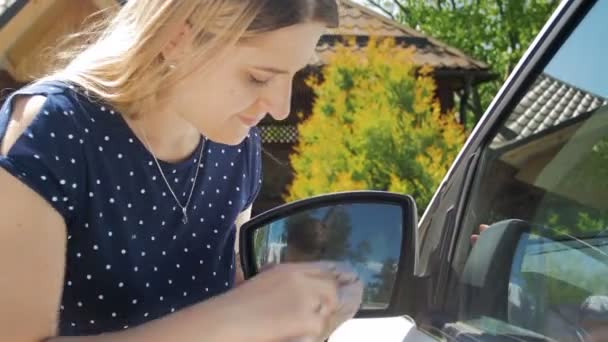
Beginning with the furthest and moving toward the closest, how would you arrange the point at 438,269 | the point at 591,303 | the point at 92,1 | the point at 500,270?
the point at 92,1 → the point at 438,269 → the point at 500,270 → the point at 591,303

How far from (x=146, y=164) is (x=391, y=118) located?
244 inches

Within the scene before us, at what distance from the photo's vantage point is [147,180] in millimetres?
1590

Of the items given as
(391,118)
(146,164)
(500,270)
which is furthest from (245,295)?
(391,118)

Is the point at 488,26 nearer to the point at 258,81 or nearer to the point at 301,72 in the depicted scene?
the point at 301,72

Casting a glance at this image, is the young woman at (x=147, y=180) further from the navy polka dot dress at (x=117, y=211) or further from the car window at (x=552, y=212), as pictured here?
the car window at (x=552, y=212)

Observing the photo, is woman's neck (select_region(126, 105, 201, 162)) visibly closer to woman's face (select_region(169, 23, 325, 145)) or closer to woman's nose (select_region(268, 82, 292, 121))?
woman's face (select_region(169, 23, 325, 145))

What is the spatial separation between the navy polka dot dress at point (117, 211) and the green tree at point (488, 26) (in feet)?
40.7

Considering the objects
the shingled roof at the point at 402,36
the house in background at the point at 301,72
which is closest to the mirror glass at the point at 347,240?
the house in background at the point at 301,72

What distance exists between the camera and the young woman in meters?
1.29

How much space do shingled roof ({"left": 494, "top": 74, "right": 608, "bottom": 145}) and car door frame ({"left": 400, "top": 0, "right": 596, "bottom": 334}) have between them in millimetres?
23

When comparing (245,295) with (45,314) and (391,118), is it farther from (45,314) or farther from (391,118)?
(391,118)

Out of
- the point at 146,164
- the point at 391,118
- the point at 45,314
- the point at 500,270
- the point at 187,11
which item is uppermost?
the point at 187,11

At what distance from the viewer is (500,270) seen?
1.86 metres

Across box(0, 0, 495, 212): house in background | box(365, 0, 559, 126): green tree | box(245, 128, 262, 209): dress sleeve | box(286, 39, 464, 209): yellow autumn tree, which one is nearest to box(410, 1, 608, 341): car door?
box(245, 128, 262, 209): dress sleeve
